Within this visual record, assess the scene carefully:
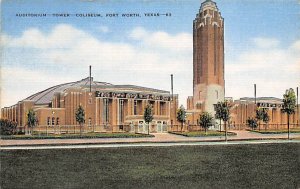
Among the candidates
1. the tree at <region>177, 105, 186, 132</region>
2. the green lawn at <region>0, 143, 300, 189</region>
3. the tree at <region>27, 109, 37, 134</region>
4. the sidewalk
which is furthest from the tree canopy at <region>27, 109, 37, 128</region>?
the tree at <region>177, 105, 186, 132</region>

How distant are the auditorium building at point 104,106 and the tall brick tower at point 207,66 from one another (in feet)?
3.51

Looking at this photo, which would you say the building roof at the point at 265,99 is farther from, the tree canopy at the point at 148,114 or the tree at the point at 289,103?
the tree canopy at the point at 148,114

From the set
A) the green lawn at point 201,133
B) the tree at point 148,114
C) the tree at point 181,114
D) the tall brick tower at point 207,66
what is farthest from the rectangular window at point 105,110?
the tall brick tower at point 207,66

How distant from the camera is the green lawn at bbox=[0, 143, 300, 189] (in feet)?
26.6

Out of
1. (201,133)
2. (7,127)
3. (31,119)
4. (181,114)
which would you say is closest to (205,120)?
(201,133)

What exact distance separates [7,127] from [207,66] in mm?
7836

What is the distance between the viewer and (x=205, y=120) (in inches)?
597

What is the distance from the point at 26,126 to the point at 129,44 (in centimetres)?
422

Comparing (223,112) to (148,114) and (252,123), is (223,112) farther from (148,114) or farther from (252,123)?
(148,114)

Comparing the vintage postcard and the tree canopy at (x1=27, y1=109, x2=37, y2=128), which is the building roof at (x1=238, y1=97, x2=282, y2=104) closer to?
the vintage postcard

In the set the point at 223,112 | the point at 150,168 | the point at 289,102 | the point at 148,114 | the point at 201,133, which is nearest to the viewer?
the point at 150,168

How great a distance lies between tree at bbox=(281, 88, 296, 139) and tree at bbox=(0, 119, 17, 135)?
725 cm

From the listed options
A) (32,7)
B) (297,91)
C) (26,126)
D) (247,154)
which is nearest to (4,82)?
(32,7)

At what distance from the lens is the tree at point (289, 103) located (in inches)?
406
